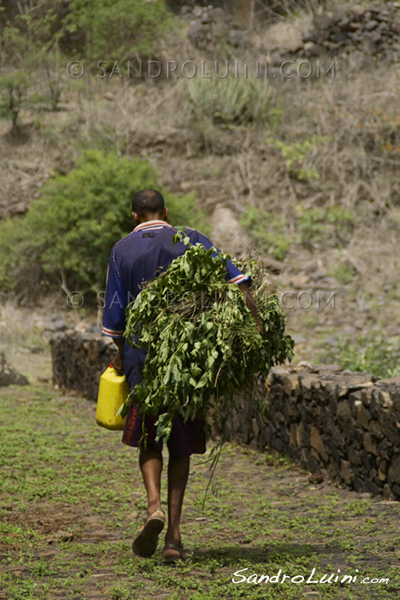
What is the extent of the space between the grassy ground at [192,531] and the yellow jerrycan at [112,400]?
2.07 feet

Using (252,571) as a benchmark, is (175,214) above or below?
below

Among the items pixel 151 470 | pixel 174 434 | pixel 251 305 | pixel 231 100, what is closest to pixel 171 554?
pixel 151 470

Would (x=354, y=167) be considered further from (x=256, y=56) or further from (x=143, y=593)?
(x=143, y=593)

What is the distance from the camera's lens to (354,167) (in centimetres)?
1550

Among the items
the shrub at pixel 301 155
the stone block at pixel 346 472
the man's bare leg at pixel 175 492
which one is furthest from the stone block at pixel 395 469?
the shrub at pixel 301 155

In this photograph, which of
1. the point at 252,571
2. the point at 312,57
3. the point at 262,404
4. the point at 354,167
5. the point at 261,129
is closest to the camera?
the point at 252,571

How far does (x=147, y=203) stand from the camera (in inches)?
149

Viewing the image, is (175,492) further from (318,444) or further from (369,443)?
(318,444)

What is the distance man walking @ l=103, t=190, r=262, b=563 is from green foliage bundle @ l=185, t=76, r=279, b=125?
46.0ft

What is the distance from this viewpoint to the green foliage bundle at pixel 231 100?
17219 mm

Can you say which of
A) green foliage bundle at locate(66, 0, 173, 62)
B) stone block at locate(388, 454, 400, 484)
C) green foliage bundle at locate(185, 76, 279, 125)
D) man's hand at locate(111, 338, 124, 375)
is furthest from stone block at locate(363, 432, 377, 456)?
green foliage bundle at locate(66, 0, 173, 62)

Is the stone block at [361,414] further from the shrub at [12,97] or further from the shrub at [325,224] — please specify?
the shrub at [12,97]

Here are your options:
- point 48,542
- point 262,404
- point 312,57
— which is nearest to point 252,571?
point 262,404

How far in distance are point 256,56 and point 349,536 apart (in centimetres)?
1758
